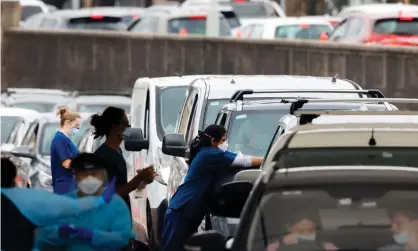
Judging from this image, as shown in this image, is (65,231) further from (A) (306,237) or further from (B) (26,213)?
(A) (306,237)

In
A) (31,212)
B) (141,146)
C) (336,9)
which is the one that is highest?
(31,212)

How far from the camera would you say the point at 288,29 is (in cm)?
3569

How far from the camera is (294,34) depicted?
35.5 metres

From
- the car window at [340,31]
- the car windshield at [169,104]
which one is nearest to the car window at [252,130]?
the car windshield at [169,104]

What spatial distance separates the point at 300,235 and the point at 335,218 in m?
0.20

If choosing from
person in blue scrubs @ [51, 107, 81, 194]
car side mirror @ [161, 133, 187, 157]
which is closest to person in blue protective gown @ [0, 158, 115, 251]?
person in blue scrubs @ [51, 107, 81, 194]

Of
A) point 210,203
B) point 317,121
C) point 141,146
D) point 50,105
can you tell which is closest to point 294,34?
point 50,105

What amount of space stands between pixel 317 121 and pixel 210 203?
2.53 meters

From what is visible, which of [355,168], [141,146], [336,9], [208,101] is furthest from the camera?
[336,9]

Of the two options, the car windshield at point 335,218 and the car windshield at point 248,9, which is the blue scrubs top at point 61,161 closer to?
the car windshield at point 335,218

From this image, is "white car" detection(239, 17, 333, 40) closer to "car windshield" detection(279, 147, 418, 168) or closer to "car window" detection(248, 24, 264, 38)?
"car window" detection(248, 24, 264, 38)

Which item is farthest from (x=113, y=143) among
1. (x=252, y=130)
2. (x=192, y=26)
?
(x=192, y=26)

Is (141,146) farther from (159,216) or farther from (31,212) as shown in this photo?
(31,212)

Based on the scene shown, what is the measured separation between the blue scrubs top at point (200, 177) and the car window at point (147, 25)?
87.2 ft
